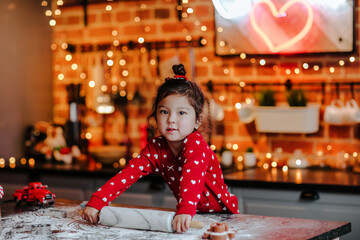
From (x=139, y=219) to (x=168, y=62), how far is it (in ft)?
6.28

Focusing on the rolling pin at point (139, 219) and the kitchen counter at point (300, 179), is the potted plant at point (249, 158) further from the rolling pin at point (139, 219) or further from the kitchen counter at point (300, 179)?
the rolling pin at point (139, 219)

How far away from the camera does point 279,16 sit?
3.08m

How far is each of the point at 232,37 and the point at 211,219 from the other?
1.65 m

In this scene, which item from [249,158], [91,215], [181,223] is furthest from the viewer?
[249,158]

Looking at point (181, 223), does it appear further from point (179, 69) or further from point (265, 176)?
→ point (265, 176)

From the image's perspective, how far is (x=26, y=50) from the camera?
3695 mm

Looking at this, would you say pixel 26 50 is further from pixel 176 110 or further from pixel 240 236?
pixel 240 236

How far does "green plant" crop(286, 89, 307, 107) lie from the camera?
9.88 feet

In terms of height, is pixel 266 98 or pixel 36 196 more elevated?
pixel 266 98

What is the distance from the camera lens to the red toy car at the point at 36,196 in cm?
202

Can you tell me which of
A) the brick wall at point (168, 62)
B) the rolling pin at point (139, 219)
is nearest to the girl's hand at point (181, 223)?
the rolling pin at point (139, 219)

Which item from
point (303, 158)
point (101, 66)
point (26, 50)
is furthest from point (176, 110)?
point (26, 50)

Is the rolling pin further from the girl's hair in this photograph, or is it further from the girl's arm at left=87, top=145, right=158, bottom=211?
the girl's hair

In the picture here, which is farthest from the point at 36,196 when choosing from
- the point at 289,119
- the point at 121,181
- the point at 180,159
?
the point at 289,119
